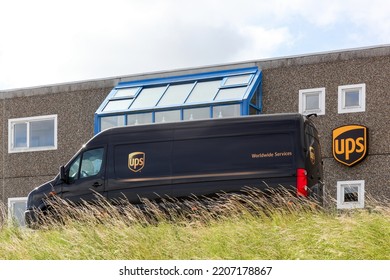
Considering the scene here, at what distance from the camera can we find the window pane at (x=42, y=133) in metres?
24.5

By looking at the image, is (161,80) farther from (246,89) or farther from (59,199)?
(59,199)

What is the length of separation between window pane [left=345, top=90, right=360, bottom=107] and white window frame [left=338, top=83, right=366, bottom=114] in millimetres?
100

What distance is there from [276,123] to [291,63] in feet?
24.7

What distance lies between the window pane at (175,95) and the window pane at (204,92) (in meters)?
0.22

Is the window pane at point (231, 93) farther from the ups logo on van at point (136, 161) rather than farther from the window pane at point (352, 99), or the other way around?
the ups logo on van at point (136, 161)

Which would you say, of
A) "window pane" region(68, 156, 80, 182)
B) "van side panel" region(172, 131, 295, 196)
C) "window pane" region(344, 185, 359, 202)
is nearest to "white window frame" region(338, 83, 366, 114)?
"window pane" region(344, 185, 359, 202)

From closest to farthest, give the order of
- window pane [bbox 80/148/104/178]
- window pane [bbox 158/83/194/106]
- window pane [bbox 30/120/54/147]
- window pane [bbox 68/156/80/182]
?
window pane [bbox 80/148/104/178], window pane [bbox 68/156/80/182], window pane [bbox 158/83/194/106], window pane [bbox 30/120/54/147]

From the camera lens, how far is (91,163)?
1500 centimetres

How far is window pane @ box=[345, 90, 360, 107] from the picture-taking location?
19844 mm

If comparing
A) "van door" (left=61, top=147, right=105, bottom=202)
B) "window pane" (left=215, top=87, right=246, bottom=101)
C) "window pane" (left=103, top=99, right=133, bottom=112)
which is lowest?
"van door" (left=61, top=147, right=105, bottom=202)

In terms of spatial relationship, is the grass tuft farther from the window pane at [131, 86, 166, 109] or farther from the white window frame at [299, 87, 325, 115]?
the window pane at [131, 86, 166, 109]

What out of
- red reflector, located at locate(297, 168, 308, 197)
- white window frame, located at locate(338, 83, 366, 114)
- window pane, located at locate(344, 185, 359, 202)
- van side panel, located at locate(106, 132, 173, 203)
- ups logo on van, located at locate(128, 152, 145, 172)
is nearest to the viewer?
red reflector, located at locate(297, 168, 308, 197)

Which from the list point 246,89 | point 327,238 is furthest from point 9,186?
point 327,238

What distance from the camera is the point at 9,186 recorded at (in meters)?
24.5
